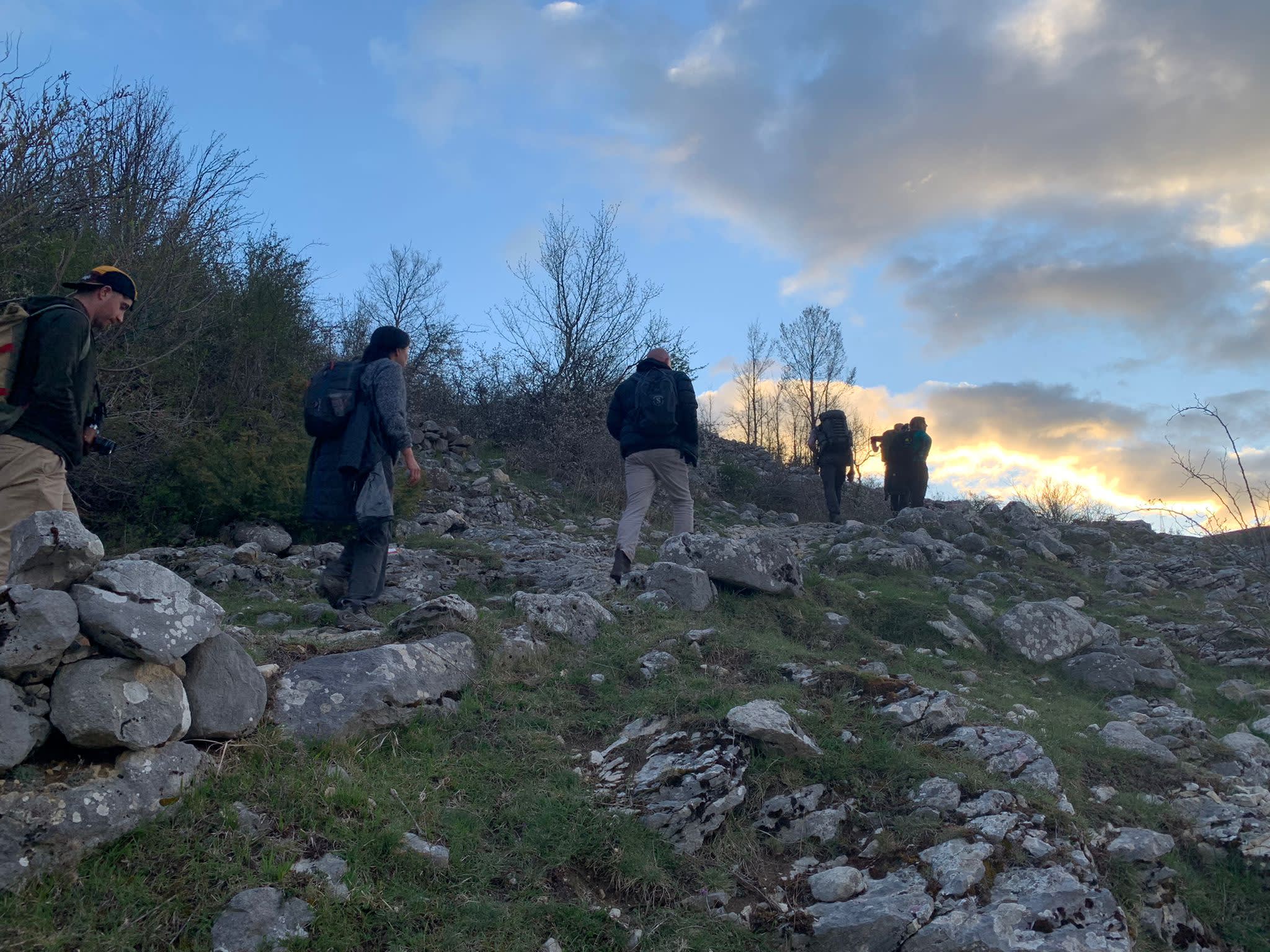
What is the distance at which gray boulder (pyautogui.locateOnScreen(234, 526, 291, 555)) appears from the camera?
7.37 metres

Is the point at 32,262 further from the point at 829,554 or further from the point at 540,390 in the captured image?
the point at 540,390

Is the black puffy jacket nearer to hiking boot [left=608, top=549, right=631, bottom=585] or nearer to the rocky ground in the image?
hiking boot [left=608, top=549, right=631, bottom=585]

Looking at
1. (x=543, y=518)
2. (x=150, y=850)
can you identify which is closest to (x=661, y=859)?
(x=150, y=850)

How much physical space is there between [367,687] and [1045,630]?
475 centimetres

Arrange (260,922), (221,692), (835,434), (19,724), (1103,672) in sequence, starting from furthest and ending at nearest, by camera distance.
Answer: (835,434), (1103,672), (221,692), (19,724), (260,922)

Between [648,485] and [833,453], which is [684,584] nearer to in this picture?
[648,485]

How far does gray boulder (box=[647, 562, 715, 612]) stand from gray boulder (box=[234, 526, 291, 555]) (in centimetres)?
324

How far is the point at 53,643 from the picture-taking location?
9.11 ft

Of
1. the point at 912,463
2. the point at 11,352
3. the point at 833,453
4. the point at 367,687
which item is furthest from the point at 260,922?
the point at 912,463

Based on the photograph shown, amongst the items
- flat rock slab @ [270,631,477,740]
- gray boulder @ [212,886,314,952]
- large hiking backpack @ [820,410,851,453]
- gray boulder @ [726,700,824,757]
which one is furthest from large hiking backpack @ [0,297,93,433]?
large hiking backpack @ [820,410,851,453]

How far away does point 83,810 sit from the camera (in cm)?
264

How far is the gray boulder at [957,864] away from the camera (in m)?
3.09

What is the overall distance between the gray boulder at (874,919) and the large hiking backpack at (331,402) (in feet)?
11.5

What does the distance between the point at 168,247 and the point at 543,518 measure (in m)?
5.02
